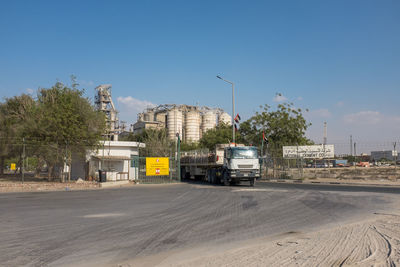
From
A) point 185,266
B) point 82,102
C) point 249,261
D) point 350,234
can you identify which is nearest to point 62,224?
point 185,266

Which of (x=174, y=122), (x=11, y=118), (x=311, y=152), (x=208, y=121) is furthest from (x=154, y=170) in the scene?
(x=208, y=121)

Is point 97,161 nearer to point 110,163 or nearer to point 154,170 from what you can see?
point 110,163

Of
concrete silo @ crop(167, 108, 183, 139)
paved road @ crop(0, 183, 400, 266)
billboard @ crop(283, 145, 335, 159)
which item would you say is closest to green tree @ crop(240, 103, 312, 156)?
billboard @ crop(283, 145, 335, 159)

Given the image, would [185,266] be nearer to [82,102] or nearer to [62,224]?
[62,224]

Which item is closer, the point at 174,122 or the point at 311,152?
the point at 311,152

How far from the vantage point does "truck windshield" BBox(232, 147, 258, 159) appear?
25.3 metres

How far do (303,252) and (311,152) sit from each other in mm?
30397

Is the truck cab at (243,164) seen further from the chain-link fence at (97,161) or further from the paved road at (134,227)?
the paved road at (134,227)


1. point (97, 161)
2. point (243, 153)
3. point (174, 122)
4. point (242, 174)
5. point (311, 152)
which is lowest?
point (242, 174)

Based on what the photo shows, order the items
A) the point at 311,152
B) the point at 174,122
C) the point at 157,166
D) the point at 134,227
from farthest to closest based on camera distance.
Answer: the point at 174,122, the point at 311,152, the point at 157,166, the point at 134,227

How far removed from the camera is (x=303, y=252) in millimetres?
6004

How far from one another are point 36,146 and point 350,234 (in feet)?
82.0

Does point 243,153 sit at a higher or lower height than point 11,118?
lower

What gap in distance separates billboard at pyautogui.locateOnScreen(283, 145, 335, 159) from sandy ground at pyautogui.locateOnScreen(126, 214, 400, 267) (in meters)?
27.6
